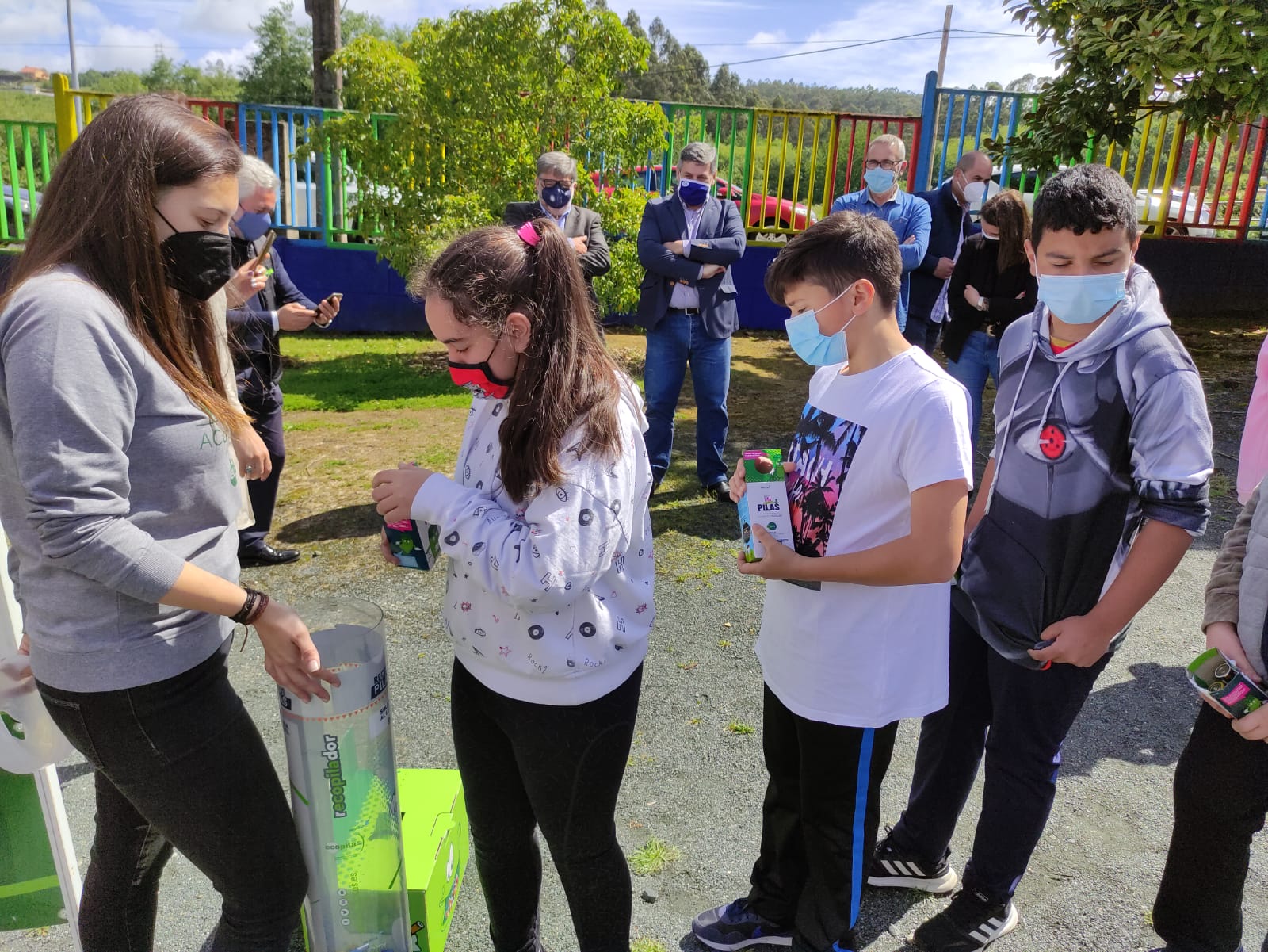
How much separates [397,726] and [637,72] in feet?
23.2

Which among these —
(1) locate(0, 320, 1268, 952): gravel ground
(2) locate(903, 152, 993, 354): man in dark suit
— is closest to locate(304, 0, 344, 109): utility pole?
(2) locate(903, 152, 993, 354): man in dark suit

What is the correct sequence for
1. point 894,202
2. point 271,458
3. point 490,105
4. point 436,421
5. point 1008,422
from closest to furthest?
point 1008,422 < point 271,458 < point 894,202 < point 436,421 < point 490,105

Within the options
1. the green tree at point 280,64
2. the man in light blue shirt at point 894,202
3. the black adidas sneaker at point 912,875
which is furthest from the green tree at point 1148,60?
the green tree at point 280,64

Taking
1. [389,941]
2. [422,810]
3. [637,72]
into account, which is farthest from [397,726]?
[637,72]

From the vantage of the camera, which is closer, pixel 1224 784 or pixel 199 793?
pixel 199 793

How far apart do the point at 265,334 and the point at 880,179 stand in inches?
152

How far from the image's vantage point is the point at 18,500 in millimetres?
1594

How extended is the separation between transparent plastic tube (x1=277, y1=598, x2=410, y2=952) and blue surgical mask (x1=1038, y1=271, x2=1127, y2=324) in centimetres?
170

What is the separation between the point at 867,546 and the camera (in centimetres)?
202

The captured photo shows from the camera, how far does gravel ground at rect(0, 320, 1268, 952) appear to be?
8.23 ft

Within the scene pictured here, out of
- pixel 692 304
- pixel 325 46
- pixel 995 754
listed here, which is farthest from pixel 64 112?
pixel 995 754

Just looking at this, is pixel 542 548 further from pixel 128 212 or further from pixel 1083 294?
pixel 1083 294

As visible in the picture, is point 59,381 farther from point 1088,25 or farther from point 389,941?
point 1088,25

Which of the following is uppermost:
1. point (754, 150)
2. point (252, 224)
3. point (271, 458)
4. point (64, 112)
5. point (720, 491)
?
point (754, 150)
